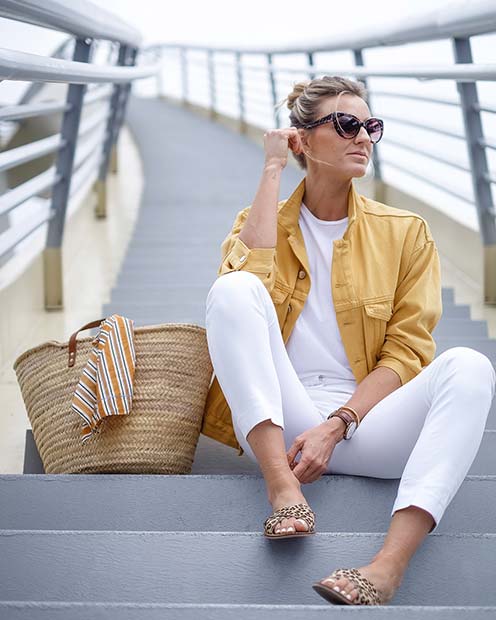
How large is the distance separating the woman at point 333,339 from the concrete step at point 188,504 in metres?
0.08

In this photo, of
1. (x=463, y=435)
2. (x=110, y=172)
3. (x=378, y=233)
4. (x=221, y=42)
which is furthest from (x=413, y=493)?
(x=221, y=42)

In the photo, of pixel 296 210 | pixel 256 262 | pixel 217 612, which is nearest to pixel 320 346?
pixel 256 262

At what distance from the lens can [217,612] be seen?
54.1 inches

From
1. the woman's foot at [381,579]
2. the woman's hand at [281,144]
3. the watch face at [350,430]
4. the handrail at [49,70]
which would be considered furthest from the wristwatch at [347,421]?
the handrail at [49,70]

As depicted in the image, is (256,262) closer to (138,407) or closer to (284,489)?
(138,407)

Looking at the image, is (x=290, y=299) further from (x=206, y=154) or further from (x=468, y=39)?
(x=206, y=154)

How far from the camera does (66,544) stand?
66.5 inches

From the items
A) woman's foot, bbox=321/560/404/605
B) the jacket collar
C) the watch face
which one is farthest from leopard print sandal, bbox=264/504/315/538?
the jacket collar

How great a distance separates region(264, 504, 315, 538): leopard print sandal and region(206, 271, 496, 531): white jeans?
0.56ft

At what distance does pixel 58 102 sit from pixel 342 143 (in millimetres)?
1560

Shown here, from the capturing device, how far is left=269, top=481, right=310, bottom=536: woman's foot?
1.74 meters

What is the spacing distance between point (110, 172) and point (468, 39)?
4457mm

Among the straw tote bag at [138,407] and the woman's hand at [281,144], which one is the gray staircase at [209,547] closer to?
the straw tote bag at [138,407]

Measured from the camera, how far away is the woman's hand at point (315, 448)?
6.55 ft
